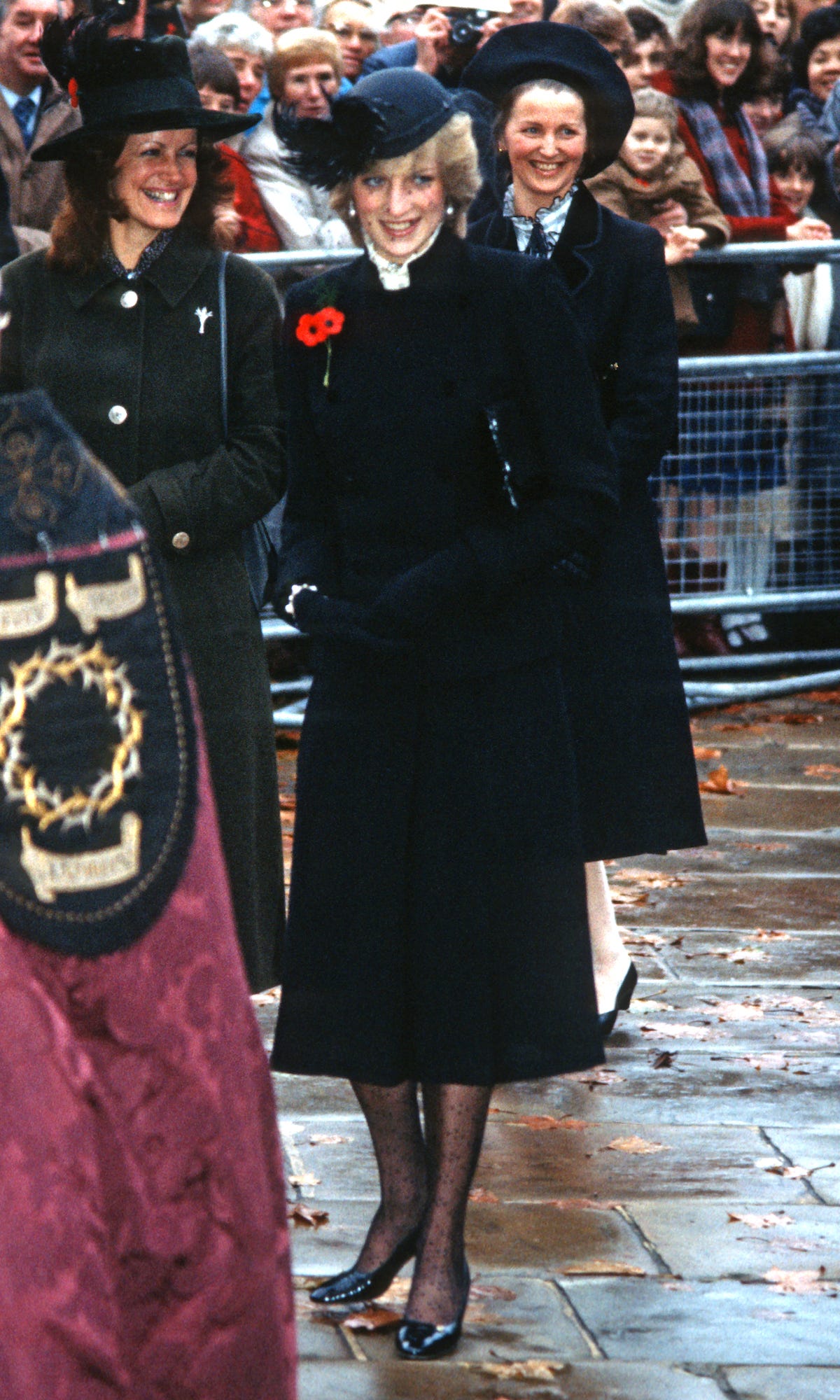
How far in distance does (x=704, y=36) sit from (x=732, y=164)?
0.51 metres

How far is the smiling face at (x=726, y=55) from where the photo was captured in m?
8.62

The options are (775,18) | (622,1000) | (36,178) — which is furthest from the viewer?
(775,18)

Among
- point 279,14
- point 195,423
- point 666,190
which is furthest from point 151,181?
point 279,14

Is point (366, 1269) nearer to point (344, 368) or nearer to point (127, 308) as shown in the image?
point (344, 368)

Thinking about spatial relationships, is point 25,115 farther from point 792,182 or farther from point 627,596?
point 792,182

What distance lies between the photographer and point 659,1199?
405 cm

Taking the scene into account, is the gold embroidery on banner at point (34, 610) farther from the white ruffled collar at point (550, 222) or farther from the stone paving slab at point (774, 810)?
the stone paving slab at point (774, 810)

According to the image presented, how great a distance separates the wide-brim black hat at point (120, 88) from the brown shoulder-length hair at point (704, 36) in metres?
5.02

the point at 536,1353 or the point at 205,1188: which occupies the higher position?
Answer: the point at 205,1188

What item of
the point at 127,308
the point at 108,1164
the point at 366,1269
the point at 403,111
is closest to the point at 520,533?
the point at 403,111

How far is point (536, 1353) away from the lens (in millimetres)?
3395

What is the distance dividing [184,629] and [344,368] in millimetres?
706

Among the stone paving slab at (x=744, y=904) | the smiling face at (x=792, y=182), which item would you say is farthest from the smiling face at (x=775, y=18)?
the stone paving slab at (x=744, y=904)

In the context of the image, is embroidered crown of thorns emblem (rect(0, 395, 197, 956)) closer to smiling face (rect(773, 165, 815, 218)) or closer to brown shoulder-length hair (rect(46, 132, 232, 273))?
brown shoulder-length hair (rect(46, 132, 232, 273))
